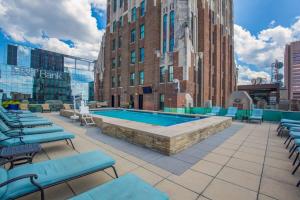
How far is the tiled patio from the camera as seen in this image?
226 cm

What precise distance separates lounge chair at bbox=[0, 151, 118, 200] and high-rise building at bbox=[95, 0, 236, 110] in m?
12.1

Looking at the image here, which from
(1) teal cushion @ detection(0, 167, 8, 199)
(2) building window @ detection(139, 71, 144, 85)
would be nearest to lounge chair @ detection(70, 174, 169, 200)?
(1) teal cushion @ detection(0, 167, 8, 199)

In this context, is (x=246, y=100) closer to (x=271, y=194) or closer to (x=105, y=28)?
(x=271, y=194)

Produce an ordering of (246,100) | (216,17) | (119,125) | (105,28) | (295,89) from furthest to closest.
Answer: (295,89) < (105,28) < (216,17) < (246,100) < (119,125)

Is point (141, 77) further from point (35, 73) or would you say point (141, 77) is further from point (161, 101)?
point (35, 73)

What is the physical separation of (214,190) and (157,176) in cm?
104

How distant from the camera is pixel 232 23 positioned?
27422 millimetres

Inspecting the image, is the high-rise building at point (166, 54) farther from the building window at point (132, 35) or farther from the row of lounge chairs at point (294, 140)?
the row of lounge chairs at point (294, 140)

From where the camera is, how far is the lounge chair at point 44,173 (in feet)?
5.48

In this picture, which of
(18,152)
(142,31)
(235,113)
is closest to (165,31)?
(142,31)

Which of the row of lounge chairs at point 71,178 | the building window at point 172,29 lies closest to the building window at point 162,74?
the building window at point 172,29

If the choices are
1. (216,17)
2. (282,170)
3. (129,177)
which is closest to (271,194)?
(282,170)

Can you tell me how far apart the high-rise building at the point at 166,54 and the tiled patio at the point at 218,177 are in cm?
1030

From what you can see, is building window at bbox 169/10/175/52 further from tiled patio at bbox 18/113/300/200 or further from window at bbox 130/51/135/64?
tiled patio at bbox 18/113/300/200
